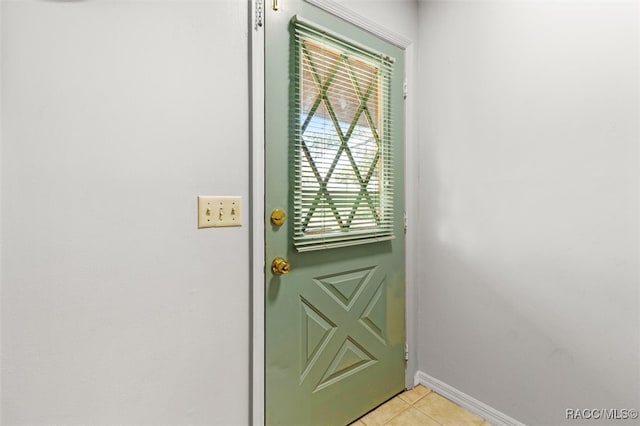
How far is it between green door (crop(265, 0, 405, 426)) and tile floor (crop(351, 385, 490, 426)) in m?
0.06

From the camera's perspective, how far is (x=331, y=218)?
142 cm

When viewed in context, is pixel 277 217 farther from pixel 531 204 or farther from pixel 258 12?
pixel 531 204

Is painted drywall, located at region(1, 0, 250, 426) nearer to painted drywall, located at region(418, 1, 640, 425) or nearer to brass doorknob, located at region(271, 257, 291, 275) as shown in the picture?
brass doorknob, located at region(271, 257, 291, 275)

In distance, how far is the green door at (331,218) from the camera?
1.28 metres

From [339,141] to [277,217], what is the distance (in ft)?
1.60

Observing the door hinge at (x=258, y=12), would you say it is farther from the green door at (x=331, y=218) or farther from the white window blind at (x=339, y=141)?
the white window blind at (x=339, y=141)

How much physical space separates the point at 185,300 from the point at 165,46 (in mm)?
894

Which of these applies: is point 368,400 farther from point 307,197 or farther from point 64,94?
point 64,94

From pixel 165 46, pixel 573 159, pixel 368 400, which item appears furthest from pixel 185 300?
pixel 573 159

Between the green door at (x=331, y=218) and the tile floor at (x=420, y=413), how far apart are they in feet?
0.19

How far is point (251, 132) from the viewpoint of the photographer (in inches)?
47.4

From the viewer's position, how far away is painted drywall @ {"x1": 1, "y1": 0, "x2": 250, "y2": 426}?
0.84m

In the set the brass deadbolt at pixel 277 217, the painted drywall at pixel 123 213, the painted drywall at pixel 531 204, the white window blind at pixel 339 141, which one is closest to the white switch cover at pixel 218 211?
the painted drywall at pixel 123 213

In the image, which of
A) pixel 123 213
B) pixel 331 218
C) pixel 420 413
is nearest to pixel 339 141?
pixel 331 218
